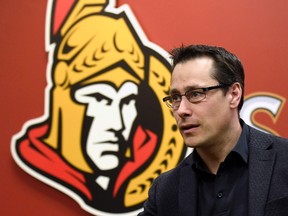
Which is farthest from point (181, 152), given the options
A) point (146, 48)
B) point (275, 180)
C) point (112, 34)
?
point (275, 180)

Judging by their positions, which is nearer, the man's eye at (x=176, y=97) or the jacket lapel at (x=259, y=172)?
the jacket lapel at (x=259, y=172)

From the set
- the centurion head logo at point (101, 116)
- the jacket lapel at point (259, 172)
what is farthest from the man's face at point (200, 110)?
the centurion head logo at point (101, 116)

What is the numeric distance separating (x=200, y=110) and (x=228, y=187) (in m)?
0.22

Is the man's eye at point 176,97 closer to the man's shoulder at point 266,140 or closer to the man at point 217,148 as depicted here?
the man at point 217,148

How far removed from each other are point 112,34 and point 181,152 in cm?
60

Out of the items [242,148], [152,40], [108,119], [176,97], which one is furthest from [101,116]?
[242,148]

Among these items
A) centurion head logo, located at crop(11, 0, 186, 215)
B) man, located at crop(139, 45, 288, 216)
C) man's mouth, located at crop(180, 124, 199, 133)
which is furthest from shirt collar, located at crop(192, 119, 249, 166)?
centurion head logo, located at crop(11, 0, 186, 215)

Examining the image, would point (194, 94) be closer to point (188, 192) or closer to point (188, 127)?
point (188, 127)

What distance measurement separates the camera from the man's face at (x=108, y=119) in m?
1.74

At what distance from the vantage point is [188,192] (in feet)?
3.78

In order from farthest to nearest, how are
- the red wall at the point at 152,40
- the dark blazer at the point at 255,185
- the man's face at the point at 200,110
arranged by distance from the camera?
the red wall at the point at 152,40 → the man's face at the point at 200,110 → the dark blazer at the point at 255,185

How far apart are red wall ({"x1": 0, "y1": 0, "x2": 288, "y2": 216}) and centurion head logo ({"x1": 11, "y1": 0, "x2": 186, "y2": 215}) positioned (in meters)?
0.05

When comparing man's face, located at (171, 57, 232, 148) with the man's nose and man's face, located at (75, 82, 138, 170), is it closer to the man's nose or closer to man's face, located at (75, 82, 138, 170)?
the man's nose

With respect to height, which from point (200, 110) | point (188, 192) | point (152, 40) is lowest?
point (188, 192)
